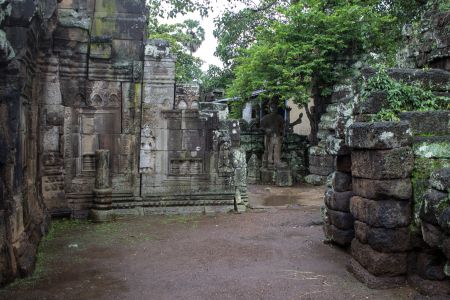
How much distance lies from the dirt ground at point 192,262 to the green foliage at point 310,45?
7.72m

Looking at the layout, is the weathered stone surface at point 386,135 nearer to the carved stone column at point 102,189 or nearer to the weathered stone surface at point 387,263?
→ the weathered stone surface at point 387,263

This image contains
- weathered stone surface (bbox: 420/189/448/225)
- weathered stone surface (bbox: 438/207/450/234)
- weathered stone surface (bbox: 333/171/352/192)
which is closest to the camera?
weathered stone surface (bbox: 438/207/450/234)

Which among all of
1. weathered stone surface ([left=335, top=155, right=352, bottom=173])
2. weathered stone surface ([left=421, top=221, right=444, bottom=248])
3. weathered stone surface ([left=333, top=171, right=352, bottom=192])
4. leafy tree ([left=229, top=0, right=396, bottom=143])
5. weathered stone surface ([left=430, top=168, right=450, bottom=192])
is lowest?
weathered stone surface ([left=421, top=221, right=444, bottom=248])

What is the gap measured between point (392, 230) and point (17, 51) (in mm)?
4794

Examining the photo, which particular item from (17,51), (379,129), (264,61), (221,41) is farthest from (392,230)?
(221,41)

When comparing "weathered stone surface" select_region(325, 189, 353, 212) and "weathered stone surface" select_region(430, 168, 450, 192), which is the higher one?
"weathered stone surface" select_region(430, 168, 450, 192)

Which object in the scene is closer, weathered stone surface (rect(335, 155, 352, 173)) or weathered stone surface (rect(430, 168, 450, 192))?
weathered stone surface (rect(430, 168, 450, 192))

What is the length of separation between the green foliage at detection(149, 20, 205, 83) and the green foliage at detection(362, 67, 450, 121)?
16.8 metres

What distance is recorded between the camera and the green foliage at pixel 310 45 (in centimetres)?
1594

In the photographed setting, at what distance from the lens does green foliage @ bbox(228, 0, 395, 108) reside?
15938mm

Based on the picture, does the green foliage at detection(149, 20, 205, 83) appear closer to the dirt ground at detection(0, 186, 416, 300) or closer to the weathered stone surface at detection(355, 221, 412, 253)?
the dirt ground at detection(0, 186, 416, 300)

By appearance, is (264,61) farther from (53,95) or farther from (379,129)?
(379,129)

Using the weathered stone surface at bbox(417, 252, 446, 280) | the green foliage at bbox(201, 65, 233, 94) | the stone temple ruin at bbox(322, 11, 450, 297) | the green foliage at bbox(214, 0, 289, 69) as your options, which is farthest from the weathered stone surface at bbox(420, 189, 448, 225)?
the green foliage at bbox(201, 65, 233, 94)

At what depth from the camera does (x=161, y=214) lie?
32.0 ft
